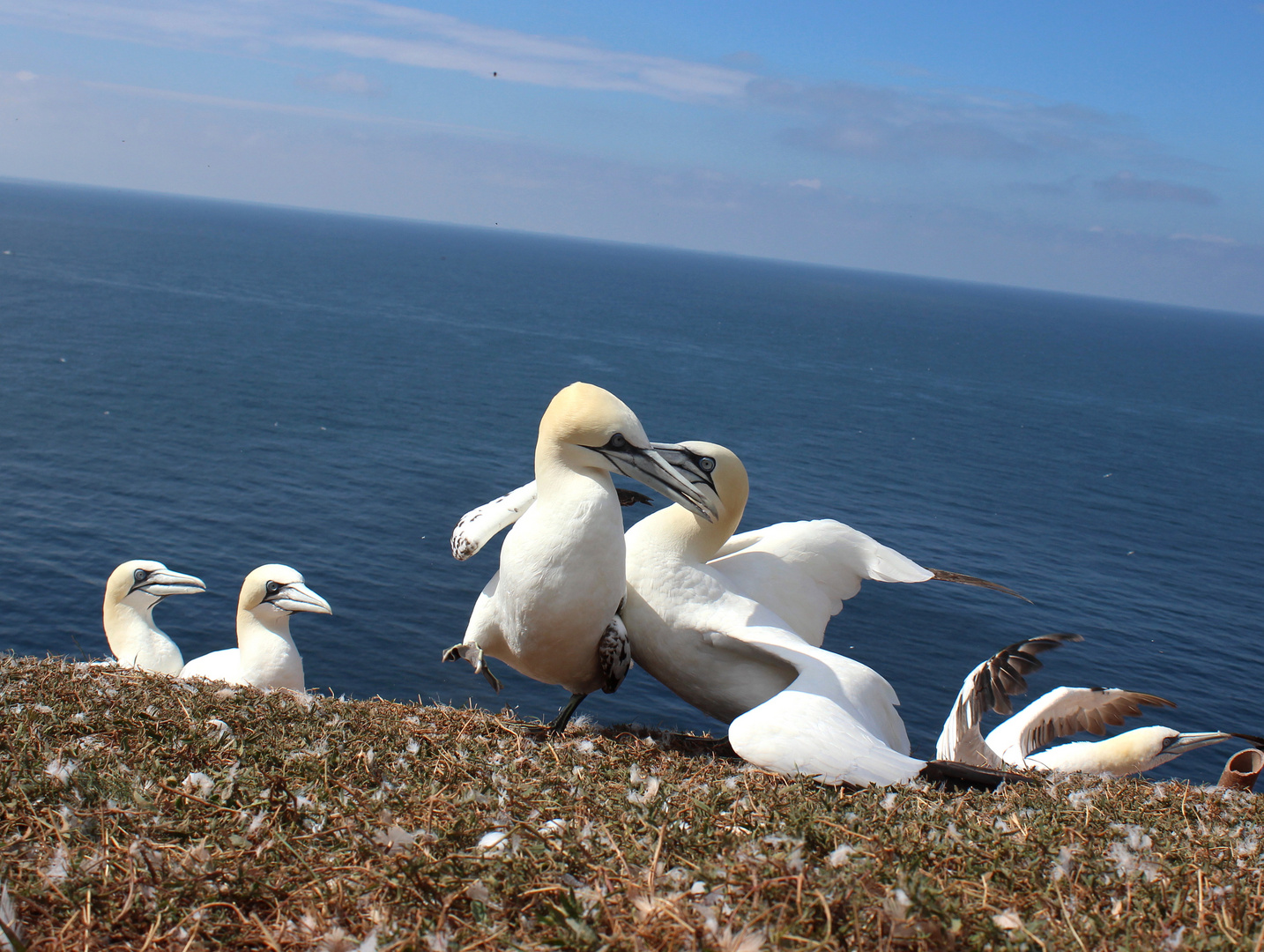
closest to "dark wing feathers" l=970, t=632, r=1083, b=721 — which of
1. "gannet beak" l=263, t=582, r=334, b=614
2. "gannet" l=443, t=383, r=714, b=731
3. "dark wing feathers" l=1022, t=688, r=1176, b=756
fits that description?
"dark wing feathers" l=1022, t=688, r=1176, b=756

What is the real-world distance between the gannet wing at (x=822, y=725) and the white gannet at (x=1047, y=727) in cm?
117

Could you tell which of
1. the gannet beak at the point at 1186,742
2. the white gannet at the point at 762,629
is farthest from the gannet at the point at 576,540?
the gannet beak at the point at 1186,742

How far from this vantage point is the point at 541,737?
246 inches

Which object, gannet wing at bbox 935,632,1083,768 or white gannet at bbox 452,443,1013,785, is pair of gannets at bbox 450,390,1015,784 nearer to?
white gannet at bbox 452,443,1013,785

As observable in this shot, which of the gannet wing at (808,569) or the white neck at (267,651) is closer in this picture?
the gannet wing at (808,569)

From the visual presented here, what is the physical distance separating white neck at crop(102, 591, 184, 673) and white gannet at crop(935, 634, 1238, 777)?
36.2 feet

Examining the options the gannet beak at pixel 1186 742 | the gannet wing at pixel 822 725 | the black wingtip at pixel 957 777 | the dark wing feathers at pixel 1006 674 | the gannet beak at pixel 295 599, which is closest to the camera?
the gannet wing at pixel 822 725

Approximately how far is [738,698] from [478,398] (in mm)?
76150

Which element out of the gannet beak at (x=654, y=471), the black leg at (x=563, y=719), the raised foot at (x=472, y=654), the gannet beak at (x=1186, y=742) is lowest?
the gannet beak at (x=1186, y=742)

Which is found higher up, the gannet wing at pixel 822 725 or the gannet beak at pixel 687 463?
the gannet beak at pixel 687 463

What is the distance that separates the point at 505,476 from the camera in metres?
60.0

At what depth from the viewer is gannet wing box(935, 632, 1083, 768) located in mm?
7332

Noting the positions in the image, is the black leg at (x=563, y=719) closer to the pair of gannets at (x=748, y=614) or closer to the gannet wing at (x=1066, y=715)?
the pair of gannets at (x=748, y=614)

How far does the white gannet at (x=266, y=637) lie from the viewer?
11375 millimetres
